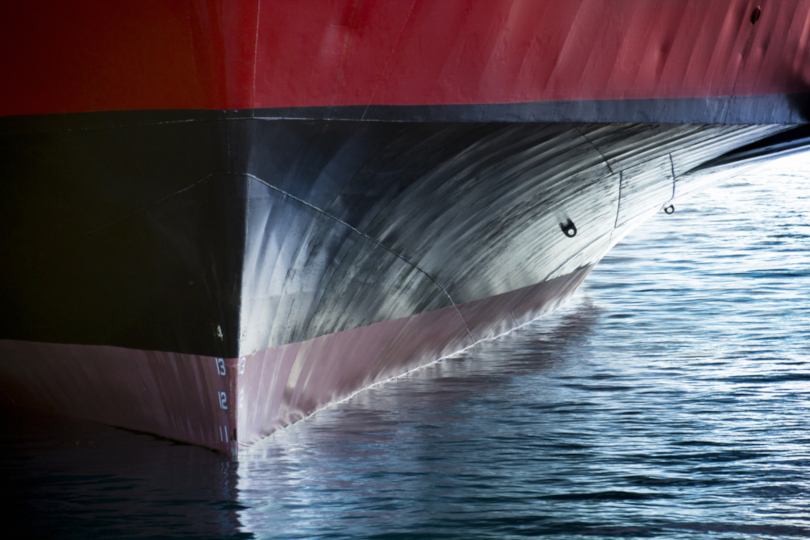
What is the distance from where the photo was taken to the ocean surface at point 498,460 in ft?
12.7

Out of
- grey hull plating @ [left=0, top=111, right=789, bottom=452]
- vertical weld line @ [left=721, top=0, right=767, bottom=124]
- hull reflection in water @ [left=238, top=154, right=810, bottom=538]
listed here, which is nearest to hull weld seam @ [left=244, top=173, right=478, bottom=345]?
grey hull plating @ [left=0, top=111, right=789, bottom=452]

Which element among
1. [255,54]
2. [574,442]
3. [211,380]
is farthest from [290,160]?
[574,442]

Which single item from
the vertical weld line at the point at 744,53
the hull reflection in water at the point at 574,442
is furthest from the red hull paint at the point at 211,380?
the vertical weld line at the point at 744,53

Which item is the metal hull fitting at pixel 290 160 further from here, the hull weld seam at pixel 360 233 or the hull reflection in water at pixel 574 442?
the hull reflection in water at pixel 574 442

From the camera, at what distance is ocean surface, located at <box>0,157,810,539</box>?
3.86 meters

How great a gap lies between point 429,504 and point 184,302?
4.69ft

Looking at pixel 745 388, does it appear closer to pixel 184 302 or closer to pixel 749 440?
pixel 749 440

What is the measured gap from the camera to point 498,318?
751 cm

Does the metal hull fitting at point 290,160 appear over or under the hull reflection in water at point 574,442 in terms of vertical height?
over

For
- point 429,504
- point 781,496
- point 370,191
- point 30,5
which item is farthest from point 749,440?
point 30,5

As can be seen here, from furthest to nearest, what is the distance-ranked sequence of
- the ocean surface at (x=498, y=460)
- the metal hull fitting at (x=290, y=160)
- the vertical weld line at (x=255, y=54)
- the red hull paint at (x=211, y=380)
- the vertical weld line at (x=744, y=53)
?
the vertical weld line at (x=744, y=53)
the red hull paint at (x=211, y=380)
the ocean surface at (x=498, y=460)
the metal hull fitting at (x=290, y=160)
the vertical weld line at (x=255, y=54)

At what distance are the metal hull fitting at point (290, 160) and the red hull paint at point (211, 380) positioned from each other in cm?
2

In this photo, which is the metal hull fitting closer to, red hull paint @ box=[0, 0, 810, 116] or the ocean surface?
red hull paint @ box=[0, 0, 810, 116]

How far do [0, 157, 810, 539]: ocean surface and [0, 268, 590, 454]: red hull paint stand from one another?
4.2 inches
